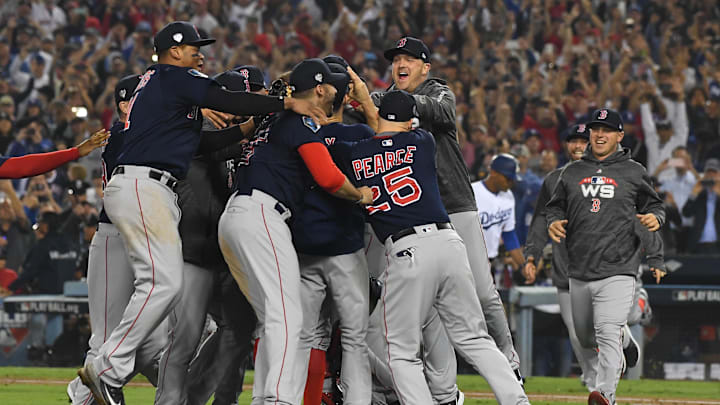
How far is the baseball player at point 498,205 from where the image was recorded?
32.5 feet

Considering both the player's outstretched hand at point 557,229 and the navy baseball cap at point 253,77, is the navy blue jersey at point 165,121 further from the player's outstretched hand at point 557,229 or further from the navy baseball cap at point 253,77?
the player's outstretched hand at point 557,229

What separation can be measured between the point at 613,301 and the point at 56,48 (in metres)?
11.9

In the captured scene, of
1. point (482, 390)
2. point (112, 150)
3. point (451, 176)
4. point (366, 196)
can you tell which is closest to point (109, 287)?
point (112, 150)

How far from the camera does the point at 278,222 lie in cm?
569

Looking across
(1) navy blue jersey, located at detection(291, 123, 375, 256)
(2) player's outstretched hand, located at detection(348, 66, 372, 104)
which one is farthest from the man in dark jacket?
(1) navy blue jersey, located at detection(291, 123, 375, 256)

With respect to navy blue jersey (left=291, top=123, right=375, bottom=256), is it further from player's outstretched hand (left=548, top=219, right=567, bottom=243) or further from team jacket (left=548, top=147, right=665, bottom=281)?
team jacket (left=548, top=147, right=665, bottom=281)

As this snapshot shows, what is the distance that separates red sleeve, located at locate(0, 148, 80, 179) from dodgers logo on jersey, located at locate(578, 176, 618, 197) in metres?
3.60

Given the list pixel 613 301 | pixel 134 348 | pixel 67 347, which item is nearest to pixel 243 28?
pixel 67 347

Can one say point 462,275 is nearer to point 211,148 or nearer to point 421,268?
point 421,268

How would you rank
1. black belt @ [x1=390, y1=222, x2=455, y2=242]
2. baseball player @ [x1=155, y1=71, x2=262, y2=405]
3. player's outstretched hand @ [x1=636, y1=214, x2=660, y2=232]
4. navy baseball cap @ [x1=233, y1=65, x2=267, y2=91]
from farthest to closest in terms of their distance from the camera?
player's outstretched hand @ [x1=636, y1=214, x2=660, y2=232]
navy baseball cap @ [x1=233, y1=65, x2=267, y2=91]
baseball player @ [x1=155, y1=71, x2=262, y2=405]
black belt @ [x1=390, y1=222, x2=455, y2=242]

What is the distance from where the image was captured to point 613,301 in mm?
7383

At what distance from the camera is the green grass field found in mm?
8352

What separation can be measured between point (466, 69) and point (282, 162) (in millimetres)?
10316

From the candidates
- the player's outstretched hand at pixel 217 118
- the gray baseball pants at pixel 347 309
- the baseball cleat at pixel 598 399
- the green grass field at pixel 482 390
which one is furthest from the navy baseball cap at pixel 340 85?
the green grass field at pixel 482 390
